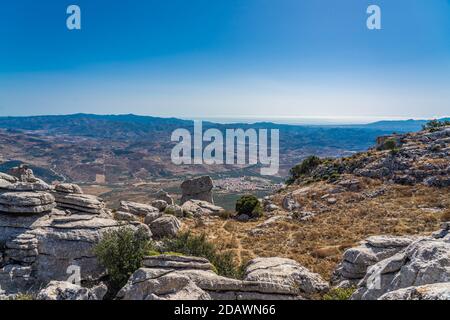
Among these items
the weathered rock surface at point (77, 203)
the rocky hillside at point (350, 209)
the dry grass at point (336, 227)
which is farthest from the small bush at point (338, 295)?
the weathered rock surface at point (77, 203)

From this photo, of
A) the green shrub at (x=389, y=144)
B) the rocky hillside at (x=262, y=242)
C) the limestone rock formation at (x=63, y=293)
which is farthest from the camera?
the green shrub at (x=389, y=144)

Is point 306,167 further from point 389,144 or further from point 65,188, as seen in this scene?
point 65,188

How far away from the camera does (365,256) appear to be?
52.5 feet

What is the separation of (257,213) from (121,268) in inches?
1095

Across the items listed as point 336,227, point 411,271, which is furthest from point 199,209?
point 411,271

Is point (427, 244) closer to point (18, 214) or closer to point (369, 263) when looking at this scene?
point (369, 263)

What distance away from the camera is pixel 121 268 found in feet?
52.8

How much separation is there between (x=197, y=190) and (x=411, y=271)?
151ft

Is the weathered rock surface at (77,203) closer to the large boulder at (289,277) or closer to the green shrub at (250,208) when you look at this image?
the large boulder at (289,277)

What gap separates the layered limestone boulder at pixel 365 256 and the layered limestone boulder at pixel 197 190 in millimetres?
38597

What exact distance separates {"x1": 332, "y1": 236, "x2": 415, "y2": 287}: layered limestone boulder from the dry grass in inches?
171

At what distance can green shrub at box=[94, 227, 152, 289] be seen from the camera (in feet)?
51.5

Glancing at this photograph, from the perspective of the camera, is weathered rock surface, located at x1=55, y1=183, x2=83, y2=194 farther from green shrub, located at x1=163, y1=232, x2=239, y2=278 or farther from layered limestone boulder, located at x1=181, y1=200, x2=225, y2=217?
layered limestone boulder, located at x1=181, y1=200, x2=225, y2=217

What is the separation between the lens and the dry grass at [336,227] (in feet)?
85.5
